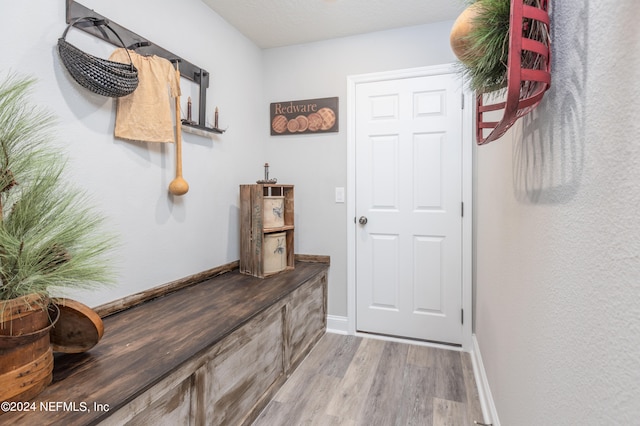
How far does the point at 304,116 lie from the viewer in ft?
9.28

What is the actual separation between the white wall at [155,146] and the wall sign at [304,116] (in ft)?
0.60

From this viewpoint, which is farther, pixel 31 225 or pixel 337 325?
pixel 337 325

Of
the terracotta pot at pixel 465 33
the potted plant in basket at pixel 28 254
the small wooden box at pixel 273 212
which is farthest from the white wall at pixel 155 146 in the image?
the terracotta pot at pixel 465 33

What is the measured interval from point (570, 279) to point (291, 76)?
2.68 m

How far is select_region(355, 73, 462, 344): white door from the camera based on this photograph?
2492 mm

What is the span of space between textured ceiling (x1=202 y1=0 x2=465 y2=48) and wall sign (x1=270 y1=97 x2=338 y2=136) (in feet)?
1.71

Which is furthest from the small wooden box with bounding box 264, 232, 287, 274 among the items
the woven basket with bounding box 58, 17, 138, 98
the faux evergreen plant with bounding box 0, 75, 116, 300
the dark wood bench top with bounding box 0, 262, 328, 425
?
the faux evergreen plant with bounding box 0, 75, 116, 300

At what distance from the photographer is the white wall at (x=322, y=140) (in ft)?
8.72

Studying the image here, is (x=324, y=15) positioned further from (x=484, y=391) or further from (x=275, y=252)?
(x=484, y=391)

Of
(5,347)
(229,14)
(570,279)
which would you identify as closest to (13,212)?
(5,347)

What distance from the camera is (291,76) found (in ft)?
9.45

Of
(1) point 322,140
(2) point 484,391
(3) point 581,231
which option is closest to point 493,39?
(3) point 581,231

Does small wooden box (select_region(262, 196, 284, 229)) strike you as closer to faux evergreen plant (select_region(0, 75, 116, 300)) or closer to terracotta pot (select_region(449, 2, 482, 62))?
faux evergreen plant (select_region(0, 75, 116, 300))

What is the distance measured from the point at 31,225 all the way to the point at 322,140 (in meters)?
2.14
